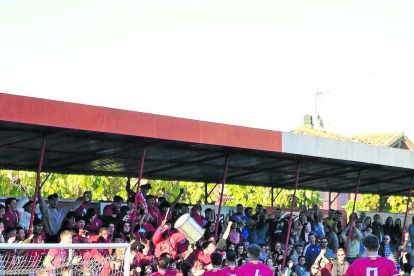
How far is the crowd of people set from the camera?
10.9 m

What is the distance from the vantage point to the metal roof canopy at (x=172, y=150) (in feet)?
39.2

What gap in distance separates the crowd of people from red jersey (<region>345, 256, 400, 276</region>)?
191mm

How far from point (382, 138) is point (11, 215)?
4534 centimetres

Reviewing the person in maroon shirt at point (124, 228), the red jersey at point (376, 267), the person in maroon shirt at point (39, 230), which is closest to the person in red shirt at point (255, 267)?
the red jersey at point (376, 267)

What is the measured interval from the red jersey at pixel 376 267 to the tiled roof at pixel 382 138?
43686 millimetres

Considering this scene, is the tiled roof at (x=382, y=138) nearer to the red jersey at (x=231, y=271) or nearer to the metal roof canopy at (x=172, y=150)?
the metal roof canopy at (x=172, y=150)

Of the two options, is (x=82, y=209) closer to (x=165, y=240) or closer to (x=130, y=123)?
(x=165, y=240)

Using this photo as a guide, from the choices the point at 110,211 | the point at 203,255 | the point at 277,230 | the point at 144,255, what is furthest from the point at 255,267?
the point at 277,230

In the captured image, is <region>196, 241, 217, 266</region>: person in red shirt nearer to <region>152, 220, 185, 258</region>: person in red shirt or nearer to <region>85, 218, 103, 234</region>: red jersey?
<region>152, 220, 185, 258</region>: person in red shirt

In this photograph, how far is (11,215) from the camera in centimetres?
1354

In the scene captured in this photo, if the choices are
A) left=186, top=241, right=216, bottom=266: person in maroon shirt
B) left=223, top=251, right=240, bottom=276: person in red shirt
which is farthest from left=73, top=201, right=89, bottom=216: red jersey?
left=223, top=251, right=240, bottom=276: person in red shirt

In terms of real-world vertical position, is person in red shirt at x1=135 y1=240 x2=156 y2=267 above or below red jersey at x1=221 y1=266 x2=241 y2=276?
above

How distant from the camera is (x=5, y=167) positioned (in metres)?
17.4

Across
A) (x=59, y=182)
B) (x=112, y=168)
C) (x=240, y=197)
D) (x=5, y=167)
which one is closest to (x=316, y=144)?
(x=112, y=168)
